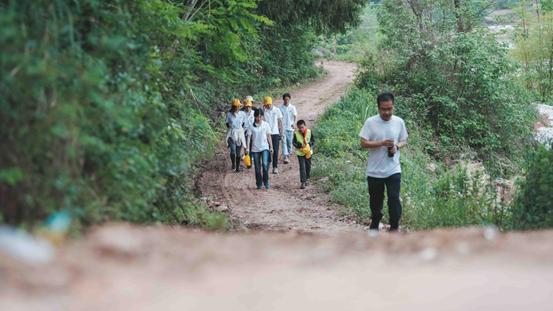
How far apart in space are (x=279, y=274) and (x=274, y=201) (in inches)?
361

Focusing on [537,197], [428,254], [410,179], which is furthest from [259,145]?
[428,254]

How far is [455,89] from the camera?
2416cm

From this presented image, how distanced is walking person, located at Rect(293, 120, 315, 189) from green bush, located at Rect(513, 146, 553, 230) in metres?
5.98

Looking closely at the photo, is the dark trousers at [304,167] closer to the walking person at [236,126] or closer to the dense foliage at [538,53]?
the walking person at [236,126]

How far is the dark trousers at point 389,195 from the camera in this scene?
28.7 ft

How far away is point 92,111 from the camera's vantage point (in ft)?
18.7

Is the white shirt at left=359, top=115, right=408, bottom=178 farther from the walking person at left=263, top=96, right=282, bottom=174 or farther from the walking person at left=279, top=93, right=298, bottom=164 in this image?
the walking person at left=279, top=93, right=298, bottom=164

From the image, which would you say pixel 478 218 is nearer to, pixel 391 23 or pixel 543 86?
pixel 391 23

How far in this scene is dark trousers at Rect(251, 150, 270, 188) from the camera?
14430mm

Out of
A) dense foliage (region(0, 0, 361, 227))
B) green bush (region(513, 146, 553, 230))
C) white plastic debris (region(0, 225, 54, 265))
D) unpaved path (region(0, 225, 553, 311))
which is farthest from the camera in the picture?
green bush (region(513, 146, 553, 230))

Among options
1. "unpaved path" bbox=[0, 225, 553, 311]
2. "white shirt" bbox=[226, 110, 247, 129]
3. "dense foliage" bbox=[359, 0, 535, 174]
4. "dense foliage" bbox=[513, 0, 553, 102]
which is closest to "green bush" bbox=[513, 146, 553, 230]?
"unpaved path" bbox=[0, 225, 553, 311]

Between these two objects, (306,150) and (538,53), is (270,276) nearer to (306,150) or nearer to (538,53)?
(306,150)

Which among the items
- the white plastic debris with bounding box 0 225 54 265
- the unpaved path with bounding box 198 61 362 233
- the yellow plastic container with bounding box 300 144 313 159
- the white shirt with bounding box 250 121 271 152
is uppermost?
the white plastic debris with bounding box 0 225 54 265

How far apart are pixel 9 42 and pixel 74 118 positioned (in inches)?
26.5
